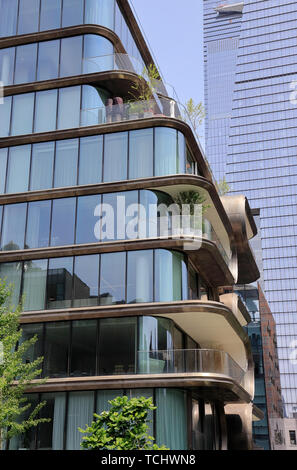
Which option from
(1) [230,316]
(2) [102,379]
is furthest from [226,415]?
(2) [102,379]

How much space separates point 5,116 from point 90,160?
5.72 meters

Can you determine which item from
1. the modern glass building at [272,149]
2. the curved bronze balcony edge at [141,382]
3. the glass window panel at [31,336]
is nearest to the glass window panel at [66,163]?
the glass window panel at [31,336]

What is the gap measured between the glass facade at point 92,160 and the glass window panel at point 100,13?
22.6 feet

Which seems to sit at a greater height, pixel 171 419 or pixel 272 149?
pixel 272 149

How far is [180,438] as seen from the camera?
923 inches

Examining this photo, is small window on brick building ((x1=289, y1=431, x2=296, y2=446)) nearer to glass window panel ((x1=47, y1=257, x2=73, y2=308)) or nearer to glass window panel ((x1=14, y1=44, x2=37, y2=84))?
glass window panel ((x1=47, y1=257, x2=73, y2=308))

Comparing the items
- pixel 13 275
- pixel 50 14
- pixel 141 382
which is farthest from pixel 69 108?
pixel 141 382

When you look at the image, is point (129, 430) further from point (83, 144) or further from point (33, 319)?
point (83, 144)

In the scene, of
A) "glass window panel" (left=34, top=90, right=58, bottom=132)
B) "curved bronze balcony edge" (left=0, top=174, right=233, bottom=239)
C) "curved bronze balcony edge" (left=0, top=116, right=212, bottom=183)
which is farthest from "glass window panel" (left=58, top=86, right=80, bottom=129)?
"curved bronze balcony edge" (left=0, top=174, right=233, bottom=239)

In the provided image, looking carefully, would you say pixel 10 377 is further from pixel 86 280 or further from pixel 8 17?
pixel 8 17

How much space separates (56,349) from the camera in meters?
25.0

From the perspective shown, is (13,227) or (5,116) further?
(5,116)

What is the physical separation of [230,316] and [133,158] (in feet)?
27.7

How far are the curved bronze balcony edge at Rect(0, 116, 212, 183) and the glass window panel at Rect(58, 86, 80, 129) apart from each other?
600 mm
